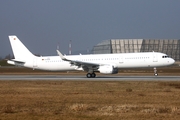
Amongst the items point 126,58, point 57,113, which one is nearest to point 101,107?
point 57,113

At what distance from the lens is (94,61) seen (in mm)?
41219

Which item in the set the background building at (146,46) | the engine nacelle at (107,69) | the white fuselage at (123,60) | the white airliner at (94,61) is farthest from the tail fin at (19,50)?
the background building at (146,46)

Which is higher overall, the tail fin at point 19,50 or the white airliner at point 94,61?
the tail fin at point 19,50

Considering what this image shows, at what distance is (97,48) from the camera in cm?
12875

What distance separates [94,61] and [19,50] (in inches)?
422

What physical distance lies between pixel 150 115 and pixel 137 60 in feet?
90.1

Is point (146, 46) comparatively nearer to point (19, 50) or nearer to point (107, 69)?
point (19, 50)

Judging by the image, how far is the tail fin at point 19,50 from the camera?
145 ft

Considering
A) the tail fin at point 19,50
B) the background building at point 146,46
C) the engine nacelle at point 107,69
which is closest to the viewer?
the engine nacelle at point 107,69

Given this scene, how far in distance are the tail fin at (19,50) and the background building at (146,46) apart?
68.3 m

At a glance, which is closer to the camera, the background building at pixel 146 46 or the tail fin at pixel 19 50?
the tail fin at pixel 19 50

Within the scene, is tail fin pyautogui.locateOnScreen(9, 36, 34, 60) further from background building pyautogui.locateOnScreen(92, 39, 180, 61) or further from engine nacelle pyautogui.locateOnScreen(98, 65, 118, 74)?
background building pyautogui.locateOnScreen(92, 39, 180, 61)

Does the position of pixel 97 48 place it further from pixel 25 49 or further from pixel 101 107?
pixel 101 107

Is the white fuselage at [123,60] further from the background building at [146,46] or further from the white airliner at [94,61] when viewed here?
the background building at [146,46]
